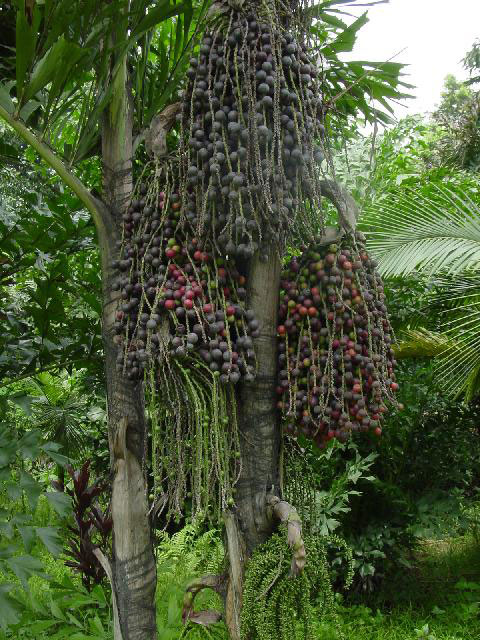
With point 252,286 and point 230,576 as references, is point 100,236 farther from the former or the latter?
point 230,576

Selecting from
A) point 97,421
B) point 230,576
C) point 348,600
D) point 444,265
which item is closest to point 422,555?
point 348,600

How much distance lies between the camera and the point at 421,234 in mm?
3715

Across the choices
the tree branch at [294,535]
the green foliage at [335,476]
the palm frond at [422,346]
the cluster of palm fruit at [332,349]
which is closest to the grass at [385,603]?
the green foliage at [335,476]

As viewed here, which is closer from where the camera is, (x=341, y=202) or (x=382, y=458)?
(x=341, y=202)

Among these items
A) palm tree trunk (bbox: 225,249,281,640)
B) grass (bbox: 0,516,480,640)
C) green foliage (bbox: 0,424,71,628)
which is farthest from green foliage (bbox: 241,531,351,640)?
grass (bbox: 0,516,480,640)

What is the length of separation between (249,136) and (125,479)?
82 centimetres

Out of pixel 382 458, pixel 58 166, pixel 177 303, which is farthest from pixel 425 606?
pixel 58 166

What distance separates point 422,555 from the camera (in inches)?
183

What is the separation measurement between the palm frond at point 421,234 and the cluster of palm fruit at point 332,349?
7.27ft

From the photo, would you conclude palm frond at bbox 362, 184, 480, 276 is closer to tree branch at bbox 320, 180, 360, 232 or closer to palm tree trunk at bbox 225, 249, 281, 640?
tree branch at bbox 320, 180, 360, 232

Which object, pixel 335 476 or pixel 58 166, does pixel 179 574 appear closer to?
pixel 335 476

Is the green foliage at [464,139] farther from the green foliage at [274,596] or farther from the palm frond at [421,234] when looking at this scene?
the green foliage at [274,596]

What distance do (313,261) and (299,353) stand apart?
0.68 feet

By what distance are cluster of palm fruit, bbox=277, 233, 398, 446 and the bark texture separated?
0.37m
